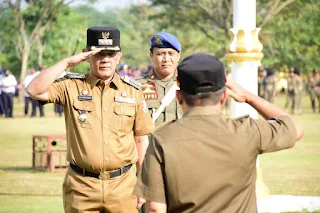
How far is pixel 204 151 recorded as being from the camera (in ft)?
12.5

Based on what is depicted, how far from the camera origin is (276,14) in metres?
46.3

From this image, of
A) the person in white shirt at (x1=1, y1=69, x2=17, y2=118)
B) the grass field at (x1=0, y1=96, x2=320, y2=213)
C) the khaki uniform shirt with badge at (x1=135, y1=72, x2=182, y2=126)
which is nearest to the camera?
the khaki uniform shirt with badge at (x1=135, y1=72, x2=182, y2=126)

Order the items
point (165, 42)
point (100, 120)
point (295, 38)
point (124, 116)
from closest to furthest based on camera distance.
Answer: point (100, 120)
point (124, 116)
point (165, 42)
point (295, 38)

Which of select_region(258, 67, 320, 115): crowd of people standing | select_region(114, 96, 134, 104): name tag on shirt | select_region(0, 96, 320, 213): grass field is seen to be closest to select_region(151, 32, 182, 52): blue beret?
select_region(114, 96, 134, 104): name tag on shirt

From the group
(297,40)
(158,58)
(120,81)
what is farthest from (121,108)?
(297,40)

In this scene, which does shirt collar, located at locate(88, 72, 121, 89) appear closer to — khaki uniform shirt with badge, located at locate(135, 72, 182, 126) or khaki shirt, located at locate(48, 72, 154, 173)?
khaki shirt, located at locate(48, 72, 154, 173)

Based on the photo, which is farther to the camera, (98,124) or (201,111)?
(98,124)

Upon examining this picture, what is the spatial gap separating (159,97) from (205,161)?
3826 millimetres

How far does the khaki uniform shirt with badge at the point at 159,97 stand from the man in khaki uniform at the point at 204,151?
3612 millimetres

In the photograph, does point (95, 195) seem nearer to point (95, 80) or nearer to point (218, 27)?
point (95, 80)

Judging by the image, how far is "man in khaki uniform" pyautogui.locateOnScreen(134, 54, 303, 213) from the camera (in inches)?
149

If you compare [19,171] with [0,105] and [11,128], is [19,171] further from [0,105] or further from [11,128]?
[0,105]

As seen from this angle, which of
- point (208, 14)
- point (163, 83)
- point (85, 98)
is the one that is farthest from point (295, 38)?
point (85, 98)

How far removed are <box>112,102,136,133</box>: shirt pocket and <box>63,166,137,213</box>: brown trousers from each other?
38 cm
